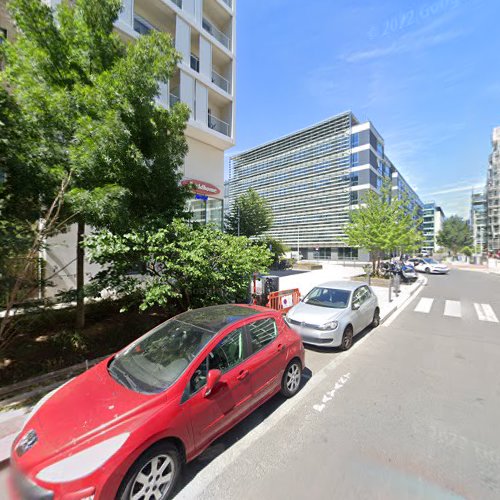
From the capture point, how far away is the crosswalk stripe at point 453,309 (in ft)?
30.8

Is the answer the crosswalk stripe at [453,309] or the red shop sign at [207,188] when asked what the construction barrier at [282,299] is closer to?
the crosswalk stripe at [453,309]

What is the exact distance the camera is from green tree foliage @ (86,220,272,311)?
470 cm

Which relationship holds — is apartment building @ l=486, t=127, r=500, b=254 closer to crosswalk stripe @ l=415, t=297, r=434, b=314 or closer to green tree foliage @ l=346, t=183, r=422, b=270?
green tree foliage @ l=346, t=183, r=422, b=270

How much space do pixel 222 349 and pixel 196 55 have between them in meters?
17.5

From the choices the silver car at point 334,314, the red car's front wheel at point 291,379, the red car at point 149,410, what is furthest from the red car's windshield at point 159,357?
the silver car at point 334,314

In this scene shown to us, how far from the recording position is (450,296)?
13.0 metres

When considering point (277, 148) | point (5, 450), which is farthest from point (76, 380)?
point (277, 148)

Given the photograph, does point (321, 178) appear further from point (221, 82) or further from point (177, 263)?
point (177, 263)

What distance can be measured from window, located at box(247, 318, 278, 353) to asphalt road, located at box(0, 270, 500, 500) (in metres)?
0.99

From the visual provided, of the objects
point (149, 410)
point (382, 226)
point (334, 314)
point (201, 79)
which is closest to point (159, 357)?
point (149, 410)

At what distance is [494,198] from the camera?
212 feet

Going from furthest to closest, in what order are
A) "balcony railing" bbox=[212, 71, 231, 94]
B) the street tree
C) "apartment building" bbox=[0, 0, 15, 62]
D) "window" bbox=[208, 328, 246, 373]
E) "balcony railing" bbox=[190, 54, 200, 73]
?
1. "balcony railing" bbox=[212, 71, 231, 94]
2. "balcony railing" bbox=[190, 54, 200, 73]
3. "apartment building" bbox=[0, 0, 15, 62]
4. the street tree
5. "window" bbox=[208, 328, 246, 373]

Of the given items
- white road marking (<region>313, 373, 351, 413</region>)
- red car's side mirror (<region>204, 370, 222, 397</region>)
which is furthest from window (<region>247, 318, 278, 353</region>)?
white road marking (<region>313, 373, 351, 413</region>)

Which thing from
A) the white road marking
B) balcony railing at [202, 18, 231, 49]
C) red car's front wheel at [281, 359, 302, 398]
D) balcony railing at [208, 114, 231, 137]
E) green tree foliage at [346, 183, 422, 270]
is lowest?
the white road marking
